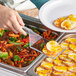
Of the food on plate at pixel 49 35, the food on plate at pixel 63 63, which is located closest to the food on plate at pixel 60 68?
the food on plate at pixel 63 63

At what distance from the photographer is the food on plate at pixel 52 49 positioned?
2.24 m

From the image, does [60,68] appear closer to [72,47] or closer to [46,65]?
[46,65]

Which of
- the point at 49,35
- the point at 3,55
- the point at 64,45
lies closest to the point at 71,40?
the point at 64,45

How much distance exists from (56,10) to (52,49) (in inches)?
22.5

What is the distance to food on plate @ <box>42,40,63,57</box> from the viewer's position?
7.36 ft

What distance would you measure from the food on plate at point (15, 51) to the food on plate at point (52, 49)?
0.14m

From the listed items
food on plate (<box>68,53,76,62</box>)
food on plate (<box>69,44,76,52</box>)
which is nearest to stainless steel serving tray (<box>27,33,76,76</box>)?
food on plate (<box>69,44,76,52</box>)

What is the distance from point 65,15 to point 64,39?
28cm

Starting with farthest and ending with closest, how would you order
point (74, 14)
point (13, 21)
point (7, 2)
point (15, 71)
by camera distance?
point (7, 2) → point (74, 14) → point (15, 71) → point (13, 21)

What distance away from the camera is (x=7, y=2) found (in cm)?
400

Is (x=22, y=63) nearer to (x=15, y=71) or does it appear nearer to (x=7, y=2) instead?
(x=15, y=71)

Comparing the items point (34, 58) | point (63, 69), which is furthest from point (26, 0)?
point (63, 69)

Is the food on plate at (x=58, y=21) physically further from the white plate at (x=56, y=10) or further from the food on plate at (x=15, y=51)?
the food on plate at (x=15, y=51)

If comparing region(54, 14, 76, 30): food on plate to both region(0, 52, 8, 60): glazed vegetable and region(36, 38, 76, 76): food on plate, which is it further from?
region(0, 52, 8, 60): glazed vegetable
